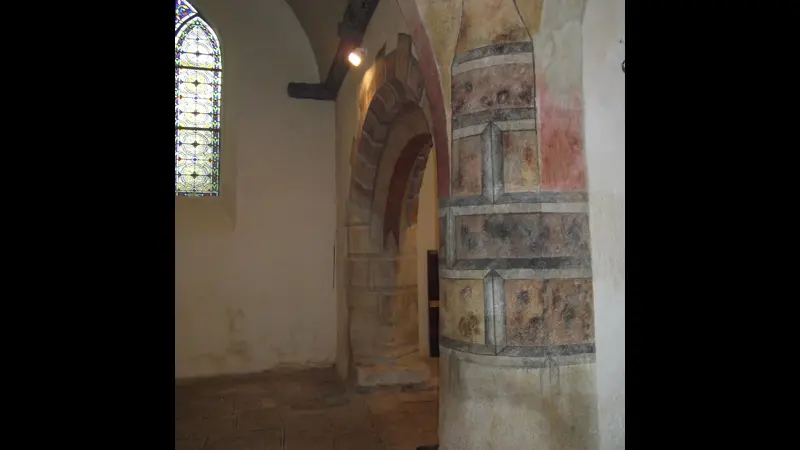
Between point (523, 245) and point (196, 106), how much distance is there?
4870mm

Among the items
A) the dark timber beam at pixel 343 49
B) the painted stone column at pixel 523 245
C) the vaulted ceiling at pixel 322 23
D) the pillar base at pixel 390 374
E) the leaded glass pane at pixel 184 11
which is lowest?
the pillar base at pixel 390 374

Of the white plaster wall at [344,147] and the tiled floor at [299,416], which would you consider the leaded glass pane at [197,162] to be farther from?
the tiled floor at [299,416]

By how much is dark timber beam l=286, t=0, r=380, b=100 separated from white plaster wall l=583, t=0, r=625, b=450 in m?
2.06

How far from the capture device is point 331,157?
6.34 meters

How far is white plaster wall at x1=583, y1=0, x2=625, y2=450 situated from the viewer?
2461mm

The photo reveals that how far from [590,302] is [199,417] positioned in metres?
3.16

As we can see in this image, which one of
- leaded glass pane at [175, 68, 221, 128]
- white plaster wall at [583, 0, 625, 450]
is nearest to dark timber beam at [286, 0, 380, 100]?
leaded glass pane at [175, 68, 221, 128]

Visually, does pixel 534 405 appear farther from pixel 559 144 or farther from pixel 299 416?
pixel 299 416

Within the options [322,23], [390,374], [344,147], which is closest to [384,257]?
[390,374]

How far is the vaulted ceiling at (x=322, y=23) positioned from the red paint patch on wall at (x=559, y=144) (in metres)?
2.72

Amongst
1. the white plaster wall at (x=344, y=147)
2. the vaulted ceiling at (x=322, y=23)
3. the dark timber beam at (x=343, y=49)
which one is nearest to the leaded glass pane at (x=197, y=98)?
the dark timber beam at (x=343, y=49)

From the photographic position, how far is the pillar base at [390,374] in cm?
495

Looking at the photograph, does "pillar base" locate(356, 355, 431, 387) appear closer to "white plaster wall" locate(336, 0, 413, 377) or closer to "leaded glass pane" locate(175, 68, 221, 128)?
"white plaster wall" locate(336, 0, 413, 377)
